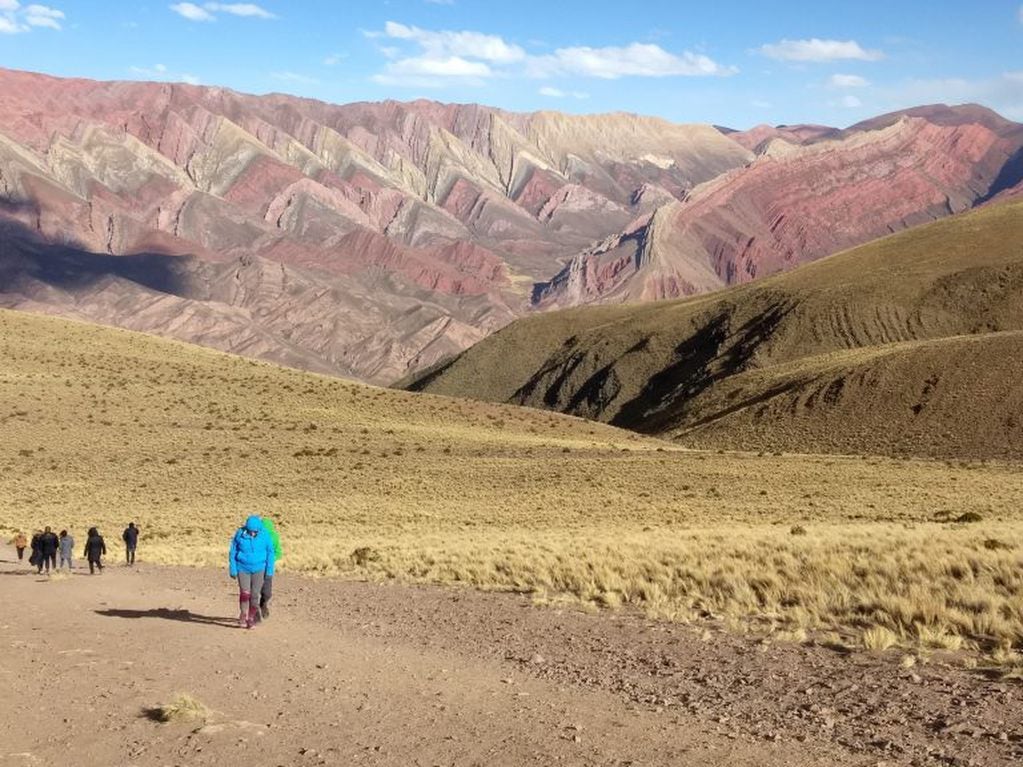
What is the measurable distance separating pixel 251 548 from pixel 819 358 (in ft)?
335

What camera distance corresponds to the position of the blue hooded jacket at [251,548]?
1580 cm

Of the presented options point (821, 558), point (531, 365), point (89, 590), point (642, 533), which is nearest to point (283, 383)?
point (642, 533)

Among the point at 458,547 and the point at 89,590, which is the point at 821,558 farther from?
the point at 89,590

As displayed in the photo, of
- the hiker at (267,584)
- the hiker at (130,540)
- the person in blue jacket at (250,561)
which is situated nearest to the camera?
the person in blue jacket at (250,561)

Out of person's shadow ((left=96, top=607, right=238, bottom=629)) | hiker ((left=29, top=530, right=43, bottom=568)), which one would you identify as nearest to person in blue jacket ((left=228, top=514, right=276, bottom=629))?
person's shadow ((left=96, top=607, right=238, bottom=629))

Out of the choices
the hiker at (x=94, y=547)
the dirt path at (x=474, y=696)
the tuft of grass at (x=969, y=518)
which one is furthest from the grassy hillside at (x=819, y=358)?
the dirt path at (x=474, y=696)

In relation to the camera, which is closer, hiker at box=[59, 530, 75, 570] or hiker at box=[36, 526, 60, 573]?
hiker at box=[36, 526, 60, 573]

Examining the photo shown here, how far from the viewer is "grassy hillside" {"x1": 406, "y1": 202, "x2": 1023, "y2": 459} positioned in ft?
277

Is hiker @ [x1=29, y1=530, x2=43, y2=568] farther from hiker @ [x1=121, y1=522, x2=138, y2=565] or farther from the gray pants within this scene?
the gray pants

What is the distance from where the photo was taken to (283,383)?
81.2 meters

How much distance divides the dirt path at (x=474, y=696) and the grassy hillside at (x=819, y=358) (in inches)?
2622

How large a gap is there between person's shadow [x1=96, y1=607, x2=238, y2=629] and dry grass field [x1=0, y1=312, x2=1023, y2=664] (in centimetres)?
602

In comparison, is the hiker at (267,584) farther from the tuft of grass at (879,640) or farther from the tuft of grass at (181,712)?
the tuft of grass at (879,640)

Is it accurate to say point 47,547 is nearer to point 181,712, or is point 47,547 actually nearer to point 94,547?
point 94,547
